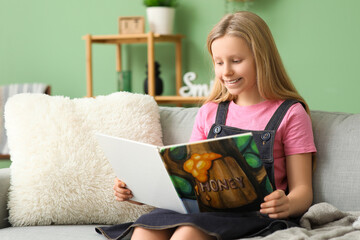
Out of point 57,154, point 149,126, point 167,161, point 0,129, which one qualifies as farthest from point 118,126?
point 0,129

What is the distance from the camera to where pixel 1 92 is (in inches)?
112

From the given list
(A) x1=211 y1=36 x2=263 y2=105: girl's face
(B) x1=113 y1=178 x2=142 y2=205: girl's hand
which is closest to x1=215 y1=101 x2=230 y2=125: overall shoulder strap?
(A) x1=211 y1=36 x2=263 y2=105: girl's face

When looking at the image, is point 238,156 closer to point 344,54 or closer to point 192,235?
point 192,235

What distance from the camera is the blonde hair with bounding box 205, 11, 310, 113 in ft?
4.68

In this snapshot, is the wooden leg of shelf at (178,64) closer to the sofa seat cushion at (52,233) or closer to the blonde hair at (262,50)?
the blonde hair at (262,50)

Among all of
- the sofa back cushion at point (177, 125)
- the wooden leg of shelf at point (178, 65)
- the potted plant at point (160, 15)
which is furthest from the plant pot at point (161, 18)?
the sofa back cushion at point (177, 125)

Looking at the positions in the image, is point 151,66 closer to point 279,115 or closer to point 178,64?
point 178,64

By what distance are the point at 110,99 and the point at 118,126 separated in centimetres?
10

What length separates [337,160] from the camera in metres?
1.44

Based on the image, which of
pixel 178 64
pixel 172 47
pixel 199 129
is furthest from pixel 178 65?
pixel 199 129

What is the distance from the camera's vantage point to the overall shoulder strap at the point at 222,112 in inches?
60.7

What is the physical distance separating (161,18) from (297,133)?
170 cm

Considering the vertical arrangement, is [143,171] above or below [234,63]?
below

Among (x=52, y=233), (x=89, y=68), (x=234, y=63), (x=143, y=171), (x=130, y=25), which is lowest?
(x=52, y=233)
